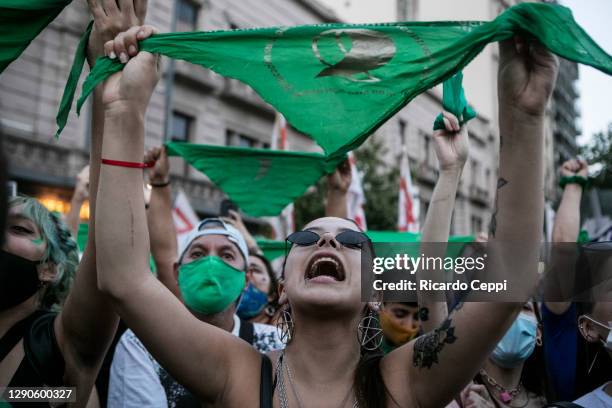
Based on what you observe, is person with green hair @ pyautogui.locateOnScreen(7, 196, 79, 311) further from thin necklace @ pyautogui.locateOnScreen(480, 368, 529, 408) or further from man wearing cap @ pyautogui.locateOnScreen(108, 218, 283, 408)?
thin necklace @ pyautogui.locateOnScreen(480, 368, 529, 408)

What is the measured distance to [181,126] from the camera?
17.7 m

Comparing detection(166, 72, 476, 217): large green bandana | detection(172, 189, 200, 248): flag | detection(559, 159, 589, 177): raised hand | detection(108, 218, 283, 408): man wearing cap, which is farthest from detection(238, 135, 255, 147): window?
detection(559, 159, 589, 177): raised hand

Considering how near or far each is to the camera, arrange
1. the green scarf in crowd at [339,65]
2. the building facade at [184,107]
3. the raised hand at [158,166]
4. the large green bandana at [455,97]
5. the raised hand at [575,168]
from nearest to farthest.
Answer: the green scarf in crowd at [339,65], the large green bandana at [455,97], the raised hand at [575,168], the raised hand at [158,166], the building facade at [184,107]

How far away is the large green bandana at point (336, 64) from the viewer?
197cm

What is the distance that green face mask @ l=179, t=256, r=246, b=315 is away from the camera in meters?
3.03

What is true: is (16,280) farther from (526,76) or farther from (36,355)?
(526,76)

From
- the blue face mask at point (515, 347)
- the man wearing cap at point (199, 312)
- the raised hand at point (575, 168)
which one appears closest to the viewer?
the man wearing cap at point (199, 312)

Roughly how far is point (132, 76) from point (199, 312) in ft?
5.11

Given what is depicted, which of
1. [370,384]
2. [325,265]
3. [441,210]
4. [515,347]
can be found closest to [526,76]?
[441,210]

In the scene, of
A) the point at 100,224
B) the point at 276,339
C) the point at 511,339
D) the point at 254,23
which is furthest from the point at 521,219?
the point at 254,23

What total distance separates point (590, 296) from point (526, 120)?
1.04 meters

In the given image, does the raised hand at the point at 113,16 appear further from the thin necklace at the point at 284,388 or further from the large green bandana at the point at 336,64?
the thin necklace at the point at 284,388

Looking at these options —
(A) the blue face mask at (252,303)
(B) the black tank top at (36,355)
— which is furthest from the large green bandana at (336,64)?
(A) the blue face mask at (252,303)

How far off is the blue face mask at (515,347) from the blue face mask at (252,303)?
1717mm
